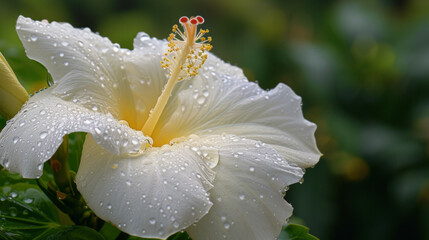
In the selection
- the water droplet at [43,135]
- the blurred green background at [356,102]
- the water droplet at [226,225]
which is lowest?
the blurred green background at [356,102]

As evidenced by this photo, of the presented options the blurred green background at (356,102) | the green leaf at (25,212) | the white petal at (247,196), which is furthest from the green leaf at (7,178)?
the blurred green background at (356,102)

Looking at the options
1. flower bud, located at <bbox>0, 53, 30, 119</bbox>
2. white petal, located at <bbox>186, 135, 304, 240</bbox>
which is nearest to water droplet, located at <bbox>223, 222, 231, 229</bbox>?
white petal, located at <bbox>186, 135, 304, 240</bbox>

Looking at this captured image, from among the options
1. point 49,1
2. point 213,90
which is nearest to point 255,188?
point 213,90

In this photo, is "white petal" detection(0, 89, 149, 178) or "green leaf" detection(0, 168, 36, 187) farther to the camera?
"green leaf" detection(0, 168, 36, 187)

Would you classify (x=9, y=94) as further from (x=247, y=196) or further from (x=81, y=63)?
(x=247, y=196)

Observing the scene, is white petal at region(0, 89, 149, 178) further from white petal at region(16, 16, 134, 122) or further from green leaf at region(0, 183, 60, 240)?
green leaf at region(0, 183, 60, 240)

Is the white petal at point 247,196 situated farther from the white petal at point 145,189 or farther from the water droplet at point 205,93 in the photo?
the water droplet at point 205,93
